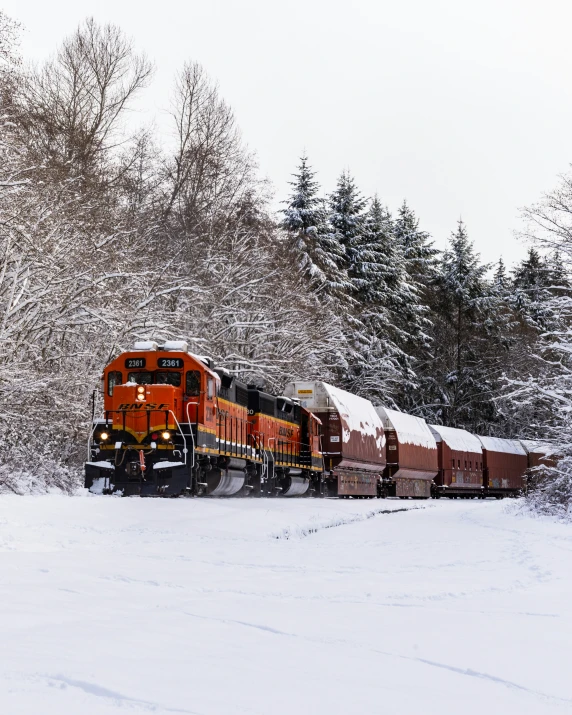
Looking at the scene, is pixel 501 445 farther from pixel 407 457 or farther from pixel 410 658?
pixel 410 658

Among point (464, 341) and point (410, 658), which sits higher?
point (464, 341)

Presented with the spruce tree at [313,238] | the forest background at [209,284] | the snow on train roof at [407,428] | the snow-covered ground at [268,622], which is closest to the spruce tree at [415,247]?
the forest background at [209,284]

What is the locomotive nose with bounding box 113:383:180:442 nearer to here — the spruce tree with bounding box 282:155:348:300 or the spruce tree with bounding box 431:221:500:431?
the spruce tree with bounding box 282:155:348:300

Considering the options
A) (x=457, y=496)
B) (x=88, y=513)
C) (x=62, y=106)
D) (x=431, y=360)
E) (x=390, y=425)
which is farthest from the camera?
(x=431, y=360)

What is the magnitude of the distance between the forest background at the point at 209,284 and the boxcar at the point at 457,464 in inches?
104

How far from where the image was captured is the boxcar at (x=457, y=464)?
4209 cm

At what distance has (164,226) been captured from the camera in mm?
35219

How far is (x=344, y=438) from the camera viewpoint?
30625 mm

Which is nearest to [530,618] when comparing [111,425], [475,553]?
[475,553]

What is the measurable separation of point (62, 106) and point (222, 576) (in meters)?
29.2

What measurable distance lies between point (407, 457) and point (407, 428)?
1.71 m

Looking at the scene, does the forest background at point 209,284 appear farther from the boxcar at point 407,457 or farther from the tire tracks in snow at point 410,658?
the tire tracks in snow at point 410,658

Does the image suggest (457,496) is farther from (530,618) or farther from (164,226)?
(530,618)

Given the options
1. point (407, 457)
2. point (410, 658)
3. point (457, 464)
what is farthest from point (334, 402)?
point (410, 658)
